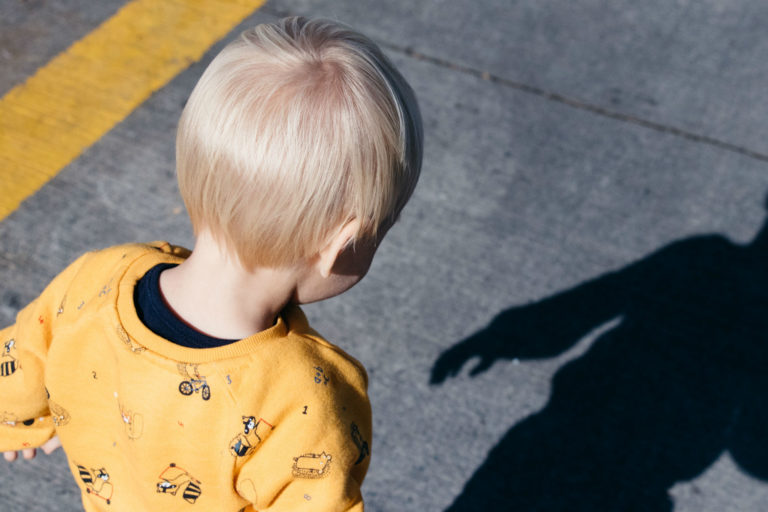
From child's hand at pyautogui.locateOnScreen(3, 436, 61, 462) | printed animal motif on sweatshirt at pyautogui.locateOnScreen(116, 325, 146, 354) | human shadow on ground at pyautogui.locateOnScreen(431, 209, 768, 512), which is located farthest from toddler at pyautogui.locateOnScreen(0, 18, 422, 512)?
human shadow on ground at pyautogui.locateOnScreen(431, 209, 768, 512)

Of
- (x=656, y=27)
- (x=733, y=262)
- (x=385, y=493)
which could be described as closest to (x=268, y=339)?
(x=385, y=493)

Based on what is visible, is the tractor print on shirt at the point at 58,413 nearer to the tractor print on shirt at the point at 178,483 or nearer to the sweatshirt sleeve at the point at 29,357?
the sweatshirt sleeve at the point at 29,357

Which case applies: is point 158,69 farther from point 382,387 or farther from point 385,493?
point 385,493

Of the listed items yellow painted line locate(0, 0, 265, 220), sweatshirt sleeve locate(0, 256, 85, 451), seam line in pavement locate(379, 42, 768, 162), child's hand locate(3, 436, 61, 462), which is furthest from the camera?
seam line in pavement locate(379, 42, 768, 162)

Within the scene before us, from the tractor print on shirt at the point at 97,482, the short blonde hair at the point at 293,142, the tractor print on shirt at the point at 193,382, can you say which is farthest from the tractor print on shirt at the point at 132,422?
the short blonde hair at the point at 293,142

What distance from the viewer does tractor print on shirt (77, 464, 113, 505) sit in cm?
146

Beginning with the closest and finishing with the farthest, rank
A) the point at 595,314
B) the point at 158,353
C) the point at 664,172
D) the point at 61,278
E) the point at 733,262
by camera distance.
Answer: the point at 158,353 < the point at 61,278 < the point at 595,314 < the point at 733,262 < the point at 664,172

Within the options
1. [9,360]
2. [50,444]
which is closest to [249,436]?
[9,360]

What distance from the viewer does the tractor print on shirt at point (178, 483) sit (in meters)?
1.31

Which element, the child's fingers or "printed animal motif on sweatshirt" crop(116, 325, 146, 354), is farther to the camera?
the child's fingers

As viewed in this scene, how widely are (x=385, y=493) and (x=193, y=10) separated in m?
2.61

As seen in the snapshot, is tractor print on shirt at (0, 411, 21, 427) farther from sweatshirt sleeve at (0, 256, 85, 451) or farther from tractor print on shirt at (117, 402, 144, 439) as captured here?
tractor print on shirt at (117, 402, 144, 439)

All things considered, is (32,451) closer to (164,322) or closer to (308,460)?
(164,322)

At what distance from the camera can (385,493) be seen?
2391 millimetres
